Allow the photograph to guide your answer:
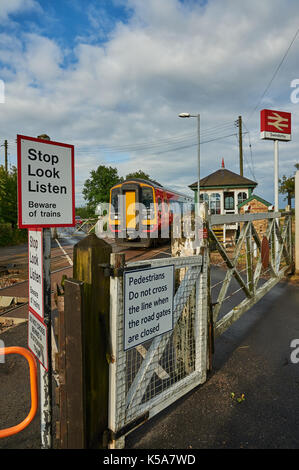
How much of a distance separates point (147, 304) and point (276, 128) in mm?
10787

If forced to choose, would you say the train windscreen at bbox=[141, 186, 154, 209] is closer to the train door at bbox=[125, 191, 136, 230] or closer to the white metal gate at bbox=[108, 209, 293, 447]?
the train door at bbox=[125, 191, 136, 230]

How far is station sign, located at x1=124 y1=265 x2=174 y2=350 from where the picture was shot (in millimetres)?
2314

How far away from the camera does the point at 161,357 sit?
3123 mm

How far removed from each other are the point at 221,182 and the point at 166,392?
23753mm

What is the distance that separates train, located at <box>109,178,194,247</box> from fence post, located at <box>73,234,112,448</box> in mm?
Result: 11891

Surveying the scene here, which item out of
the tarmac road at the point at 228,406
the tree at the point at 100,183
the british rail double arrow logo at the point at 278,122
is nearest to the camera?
the tarmac road at the point at 228,406

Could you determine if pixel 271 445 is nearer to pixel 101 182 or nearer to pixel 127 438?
pixel 127 438

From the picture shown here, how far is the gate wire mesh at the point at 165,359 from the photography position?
2320 millimetres

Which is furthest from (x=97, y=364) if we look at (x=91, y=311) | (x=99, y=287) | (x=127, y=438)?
(x=127, y=438)

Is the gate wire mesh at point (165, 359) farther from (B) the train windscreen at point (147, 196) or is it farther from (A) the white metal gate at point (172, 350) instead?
(B) the train windscreen at point (147, 196)

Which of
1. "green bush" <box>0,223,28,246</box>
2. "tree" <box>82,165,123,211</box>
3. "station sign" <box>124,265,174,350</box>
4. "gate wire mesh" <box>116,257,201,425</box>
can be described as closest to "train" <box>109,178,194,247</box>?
"green bush" <box>0,223,28,246</box>

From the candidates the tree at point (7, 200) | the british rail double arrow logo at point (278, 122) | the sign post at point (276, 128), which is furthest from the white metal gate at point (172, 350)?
the tree at point (7, 200)

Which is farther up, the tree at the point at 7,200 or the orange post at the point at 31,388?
the tree at the point at 7,200
